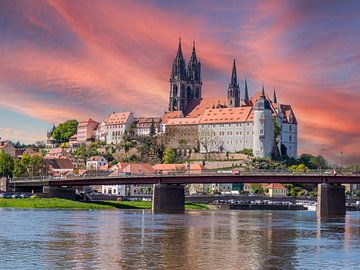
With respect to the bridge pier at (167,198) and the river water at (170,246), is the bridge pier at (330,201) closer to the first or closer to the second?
the bridge pier at (167,198)

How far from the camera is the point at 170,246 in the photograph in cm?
6088

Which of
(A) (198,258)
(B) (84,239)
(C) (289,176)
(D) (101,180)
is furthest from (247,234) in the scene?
(D) (101,180)

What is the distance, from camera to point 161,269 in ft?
153

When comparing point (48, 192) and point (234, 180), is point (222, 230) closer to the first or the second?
point (234, 180)

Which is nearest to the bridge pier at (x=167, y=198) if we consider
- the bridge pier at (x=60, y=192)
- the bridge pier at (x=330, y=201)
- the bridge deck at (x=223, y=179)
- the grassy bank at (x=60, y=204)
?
the bridge deck at (x=223, y=179)

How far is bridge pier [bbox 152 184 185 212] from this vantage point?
132m

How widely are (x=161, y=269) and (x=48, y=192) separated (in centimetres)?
9834

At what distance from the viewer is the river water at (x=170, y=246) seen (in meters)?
49.7

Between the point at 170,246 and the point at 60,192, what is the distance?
8642 cm

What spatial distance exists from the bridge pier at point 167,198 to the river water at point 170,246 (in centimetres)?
4366

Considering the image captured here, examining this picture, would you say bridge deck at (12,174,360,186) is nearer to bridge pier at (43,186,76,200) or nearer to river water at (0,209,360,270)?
bridge pier at (43,186,76,200)

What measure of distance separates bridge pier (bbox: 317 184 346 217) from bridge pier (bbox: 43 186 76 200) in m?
46.1

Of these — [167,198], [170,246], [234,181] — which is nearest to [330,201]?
[234,181]

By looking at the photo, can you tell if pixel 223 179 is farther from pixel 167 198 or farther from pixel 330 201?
pixel 330 201
